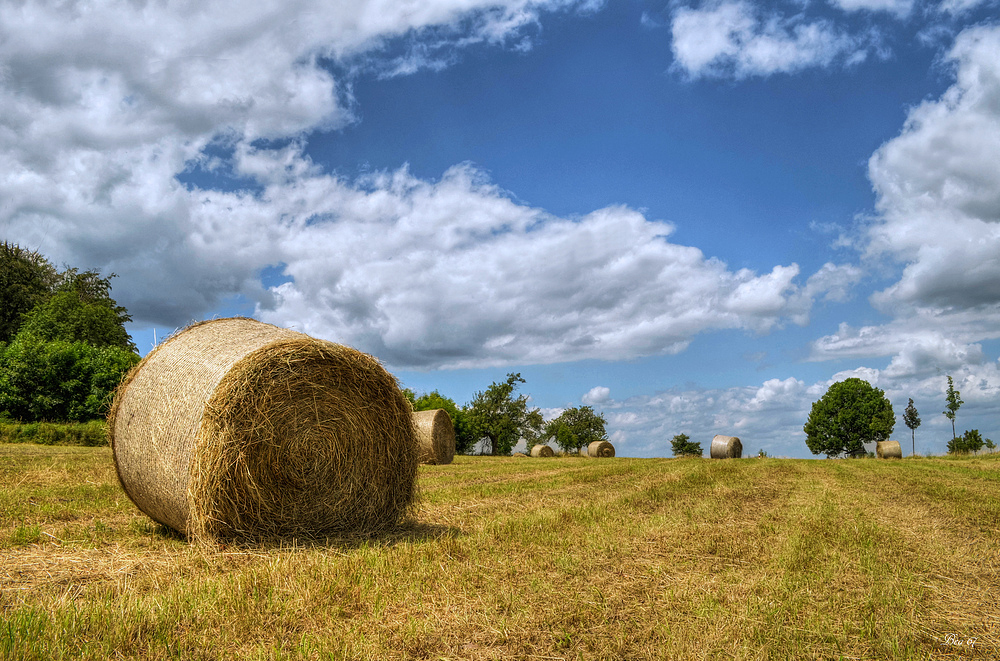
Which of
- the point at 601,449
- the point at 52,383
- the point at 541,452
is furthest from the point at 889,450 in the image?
the point at 52,383

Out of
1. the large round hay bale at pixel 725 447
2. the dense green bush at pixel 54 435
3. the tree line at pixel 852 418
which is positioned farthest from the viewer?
the tree line at pixel 852 418

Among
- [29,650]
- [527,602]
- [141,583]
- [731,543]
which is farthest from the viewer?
[731,543]

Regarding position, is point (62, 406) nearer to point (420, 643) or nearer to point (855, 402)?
point (420, 643)

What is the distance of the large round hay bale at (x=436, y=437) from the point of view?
22.8 m

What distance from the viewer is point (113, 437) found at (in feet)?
24.2

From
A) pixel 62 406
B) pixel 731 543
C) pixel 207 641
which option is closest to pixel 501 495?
pixel 731 543

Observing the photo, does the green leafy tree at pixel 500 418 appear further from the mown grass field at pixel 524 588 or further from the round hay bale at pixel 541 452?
the mown grass field at pixel 524 588

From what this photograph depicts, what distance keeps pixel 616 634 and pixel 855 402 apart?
6512cm

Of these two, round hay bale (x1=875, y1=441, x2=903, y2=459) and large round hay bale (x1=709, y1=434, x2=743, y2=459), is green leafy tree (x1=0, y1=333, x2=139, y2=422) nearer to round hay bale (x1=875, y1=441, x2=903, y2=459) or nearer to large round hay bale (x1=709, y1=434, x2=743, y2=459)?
large round hay bale (x1=709, y1=434, x2=743, y2=459)

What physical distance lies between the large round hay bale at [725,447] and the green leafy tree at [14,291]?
46.7m

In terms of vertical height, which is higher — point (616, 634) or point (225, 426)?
point (225, 426)

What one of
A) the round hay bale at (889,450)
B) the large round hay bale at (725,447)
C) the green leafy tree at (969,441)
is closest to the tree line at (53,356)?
the large round hay bale at (725,447)

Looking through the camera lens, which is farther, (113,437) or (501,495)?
(501,495)

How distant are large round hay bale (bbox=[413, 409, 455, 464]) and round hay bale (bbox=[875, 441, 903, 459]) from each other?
25134 mm
